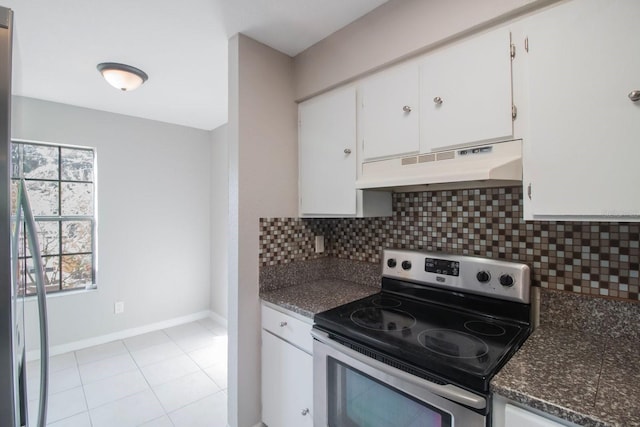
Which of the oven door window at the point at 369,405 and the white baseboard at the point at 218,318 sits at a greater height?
the oven door window at the point at 369,405

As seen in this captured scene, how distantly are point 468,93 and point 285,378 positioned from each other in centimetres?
166

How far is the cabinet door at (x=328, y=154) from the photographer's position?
68.1 inches

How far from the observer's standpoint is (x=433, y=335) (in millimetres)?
1228

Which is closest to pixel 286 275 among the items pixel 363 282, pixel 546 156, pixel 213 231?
pixel 363 282

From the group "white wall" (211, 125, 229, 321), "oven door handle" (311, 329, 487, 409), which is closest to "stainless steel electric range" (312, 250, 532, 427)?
"oven door handle" (311, 329, 487, 409)

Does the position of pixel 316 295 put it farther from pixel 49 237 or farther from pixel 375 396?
pixel 49 237

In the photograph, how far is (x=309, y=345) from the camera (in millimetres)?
1522

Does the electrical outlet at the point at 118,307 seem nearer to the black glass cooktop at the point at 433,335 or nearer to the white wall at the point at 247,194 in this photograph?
the white wall at the point at 247,194

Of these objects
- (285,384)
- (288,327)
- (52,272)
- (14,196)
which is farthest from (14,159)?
(52,272)

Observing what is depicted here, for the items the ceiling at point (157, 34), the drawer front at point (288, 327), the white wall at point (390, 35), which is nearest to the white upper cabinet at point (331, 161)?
the white wall at point (390, 35)

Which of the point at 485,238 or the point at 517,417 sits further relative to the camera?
the point at 485,238

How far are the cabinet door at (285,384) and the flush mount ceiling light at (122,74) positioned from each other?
78.8 inches

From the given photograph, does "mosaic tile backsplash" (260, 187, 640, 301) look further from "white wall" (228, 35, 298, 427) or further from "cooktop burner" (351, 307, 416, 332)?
"cooktop burner" (351, 307, 416, 332)

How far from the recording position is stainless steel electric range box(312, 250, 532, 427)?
99 centimetres
